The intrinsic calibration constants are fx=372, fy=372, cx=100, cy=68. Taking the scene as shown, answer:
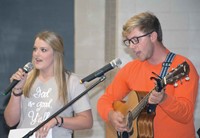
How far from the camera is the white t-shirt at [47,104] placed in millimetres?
2250

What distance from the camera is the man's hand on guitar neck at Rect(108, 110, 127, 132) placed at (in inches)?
91.5

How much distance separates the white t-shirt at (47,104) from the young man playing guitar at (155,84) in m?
0.26

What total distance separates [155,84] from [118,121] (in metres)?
0.50

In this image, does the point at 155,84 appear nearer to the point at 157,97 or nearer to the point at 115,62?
the point at 157,97

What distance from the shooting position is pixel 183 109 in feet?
6.49

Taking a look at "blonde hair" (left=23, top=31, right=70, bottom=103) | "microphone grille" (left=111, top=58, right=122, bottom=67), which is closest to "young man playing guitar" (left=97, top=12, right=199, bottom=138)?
"microphone grille" (left=111, top=58, right=122, bottom=67)

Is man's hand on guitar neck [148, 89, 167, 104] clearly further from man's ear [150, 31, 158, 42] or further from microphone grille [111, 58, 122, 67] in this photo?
man's ear [150, 31, 158, 42]

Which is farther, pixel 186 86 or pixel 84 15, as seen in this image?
pixel 84 15

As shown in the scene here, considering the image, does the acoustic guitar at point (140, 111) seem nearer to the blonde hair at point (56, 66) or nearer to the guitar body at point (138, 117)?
the guitar body at point (138, 117)

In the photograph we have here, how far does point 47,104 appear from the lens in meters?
2.28

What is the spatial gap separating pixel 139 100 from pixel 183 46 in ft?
4.44

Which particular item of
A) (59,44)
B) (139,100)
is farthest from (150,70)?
(59,44)

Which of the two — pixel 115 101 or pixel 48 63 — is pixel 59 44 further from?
pixel 115 101

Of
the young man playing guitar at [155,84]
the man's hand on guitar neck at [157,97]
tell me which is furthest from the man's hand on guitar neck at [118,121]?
the man's hand on guitar neck at [157,97]
